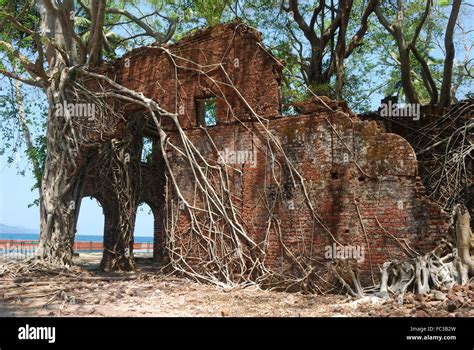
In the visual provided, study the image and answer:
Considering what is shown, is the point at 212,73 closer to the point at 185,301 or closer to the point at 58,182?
the point at 58,182

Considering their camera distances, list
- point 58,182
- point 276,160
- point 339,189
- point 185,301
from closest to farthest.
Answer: point 185,301, point 339,189, point 276,160, point 58,182

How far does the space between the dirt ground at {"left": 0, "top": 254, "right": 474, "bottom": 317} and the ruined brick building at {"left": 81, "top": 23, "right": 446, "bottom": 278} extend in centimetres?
101

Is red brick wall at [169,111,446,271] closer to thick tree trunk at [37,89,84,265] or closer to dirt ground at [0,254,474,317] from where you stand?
dirt ground at [0,254,474,317]

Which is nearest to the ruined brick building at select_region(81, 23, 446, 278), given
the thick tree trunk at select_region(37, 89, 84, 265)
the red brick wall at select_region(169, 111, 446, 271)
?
the red brick wall at select_region(169, 111, 446, 271)

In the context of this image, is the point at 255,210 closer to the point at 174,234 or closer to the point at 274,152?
the point at 274,152

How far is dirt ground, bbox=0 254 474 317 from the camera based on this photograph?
604cm

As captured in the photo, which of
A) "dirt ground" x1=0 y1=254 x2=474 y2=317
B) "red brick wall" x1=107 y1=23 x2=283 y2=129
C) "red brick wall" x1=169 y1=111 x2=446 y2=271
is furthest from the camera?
"red brick wall" x1=107 y1=23 x2=283 y2=129

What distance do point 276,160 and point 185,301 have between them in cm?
297

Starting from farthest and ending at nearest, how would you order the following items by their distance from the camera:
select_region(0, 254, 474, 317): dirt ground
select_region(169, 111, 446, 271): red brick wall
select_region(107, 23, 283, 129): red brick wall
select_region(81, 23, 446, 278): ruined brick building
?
select_region(107, 23, 283, 129): red brick wall < select_region(81, 23, 446, 278): ruined brick building < select_region(169, 111, 446, 271): red brick wall < select_region(0, 254, 474, 317): dirt ground

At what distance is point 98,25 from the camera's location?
34.2ft

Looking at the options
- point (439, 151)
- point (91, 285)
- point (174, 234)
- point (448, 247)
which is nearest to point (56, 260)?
point (91, 285)

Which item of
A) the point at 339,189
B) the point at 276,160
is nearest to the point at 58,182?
the point at 276,160

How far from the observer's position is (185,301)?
23.8 feet

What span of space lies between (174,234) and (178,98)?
2.82 meters
